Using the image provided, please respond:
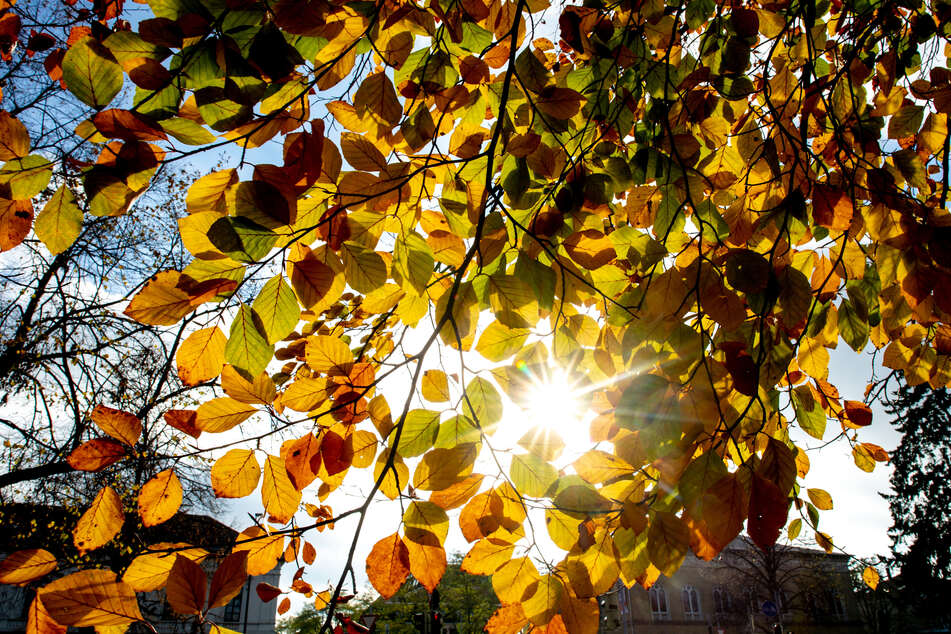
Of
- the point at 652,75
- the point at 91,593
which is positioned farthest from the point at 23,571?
the point at 652,75

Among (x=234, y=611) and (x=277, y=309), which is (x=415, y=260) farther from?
(x=234, y=611)

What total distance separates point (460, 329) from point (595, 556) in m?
0.56

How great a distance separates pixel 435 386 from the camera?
42.1 inches

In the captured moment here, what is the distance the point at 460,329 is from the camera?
1050 millimetres

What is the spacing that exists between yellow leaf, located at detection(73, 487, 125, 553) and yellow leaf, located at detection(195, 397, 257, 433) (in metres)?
0.18

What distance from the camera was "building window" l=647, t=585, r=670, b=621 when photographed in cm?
2523

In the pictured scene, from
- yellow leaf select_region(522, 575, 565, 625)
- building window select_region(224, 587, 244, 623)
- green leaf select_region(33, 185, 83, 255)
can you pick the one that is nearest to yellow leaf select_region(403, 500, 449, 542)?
yellow leaf select_region(522, 575, 565, 625)

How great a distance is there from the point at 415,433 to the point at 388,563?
0.22m

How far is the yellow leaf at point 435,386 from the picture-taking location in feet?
3.49

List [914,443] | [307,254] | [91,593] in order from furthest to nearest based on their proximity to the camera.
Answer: [914,443], [307,254], [91,593]

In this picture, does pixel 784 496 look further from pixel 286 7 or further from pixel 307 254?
pixel 286 7

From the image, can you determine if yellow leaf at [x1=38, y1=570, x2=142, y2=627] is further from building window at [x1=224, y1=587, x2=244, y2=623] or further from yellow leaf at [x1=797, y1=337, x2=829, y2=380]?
building window at [x1=224, y1=587, x2=244, y2=623]

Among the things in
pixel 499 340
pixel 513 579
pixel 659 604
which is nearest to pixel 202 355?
pixel 499 340

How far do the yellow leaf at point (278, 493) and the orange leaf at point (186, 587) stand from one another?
22cm
